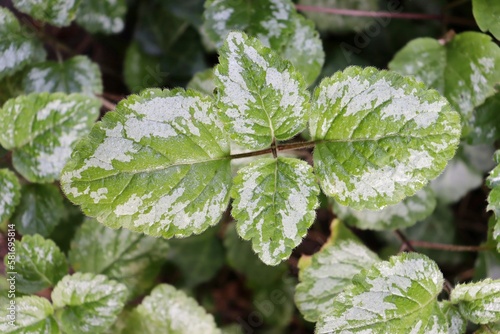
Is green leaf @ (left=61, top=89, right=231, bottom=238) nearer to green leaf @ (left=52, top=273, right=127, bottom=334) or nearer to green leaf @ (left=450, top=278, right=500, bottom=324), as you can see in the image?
green leaf @ (left=52, top=273, right=127, bottom=334)

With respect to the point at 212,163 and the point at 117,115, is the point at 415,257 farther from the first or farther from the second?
the point at 117,115

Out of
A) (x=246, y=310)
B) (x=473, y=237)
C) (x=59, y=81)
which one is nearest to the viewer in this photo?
(x=59, y=81)

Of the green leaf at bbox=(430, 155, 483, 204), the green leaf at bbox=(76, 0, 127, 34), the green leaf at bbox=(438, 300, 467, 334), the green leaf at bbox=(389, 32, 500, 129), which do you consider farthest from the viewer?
the green leaf at bbox=(430, 155, 483, 204)

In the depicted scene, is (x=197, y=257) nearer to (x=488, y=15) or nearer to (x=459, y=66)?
(x=459, y=66)

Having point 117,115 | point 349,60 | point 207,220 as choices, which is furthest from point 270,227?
point 349,60

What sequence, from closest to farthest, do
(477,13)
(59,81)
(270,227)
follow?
(270,227) < (477,13) < (59,81)

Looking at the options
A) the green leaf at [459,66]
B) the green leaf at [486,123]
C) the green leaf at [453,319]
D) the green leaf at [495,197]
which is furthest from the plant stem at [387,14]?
the green leaf at [453,319]

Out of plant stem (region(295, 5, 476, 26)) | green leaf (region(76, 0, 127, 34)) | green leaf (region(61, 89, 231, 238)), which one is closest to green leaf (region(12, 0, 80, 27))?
green leaf (region(76, 0, 127, 34))
